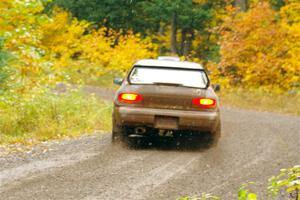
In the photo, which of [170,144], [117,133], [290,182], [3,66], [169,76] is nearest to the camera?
[290,182]

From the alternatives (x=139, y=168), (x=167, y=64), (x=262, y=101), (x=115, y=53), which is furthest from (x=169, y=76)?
(x=115, y=53)

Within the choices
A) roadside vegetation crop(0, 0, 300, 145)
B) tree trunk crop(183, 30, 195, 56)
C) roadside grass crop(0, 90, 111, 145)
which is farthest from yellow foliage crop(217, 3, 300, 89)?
tree trunk crop(183, 30, 195, 56)

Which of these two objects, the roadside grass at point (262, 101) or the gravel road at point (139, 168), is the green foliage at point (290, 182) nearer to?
the gravel road at point (139, 168)

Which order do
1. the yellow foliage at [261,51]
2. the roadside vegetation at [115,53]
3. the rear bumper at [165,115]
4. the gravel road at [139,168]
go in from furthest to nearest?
the yellow foliage at [261,51] < the roadside vegetation at [115,53] < the rear bumper at [165,115] < the gravel road at [139,168]

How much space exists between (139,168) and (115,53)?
73.9 ft

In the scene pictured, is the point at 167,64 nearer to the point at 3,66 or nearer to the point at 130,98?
the point at 130,98

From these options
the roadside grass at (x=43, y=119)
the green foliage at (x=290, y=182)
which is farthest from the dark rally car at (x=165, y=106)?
the green foliage at (x=290, y=182)

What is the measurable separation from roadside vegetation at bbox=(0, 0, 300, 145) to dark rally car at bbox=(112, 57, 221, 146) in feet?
7.41

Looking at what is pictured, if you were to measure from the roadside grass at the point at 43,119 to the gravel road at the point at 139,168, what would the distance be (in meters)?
0.72

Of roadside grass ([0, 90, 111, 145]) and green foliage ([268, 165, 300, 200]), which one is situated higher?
green foliage ([268, 165, 300, 200])

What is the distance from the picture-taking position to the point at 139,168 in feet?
28.8

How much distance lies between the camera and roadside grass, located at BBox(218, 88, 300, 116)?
2133 centimetres

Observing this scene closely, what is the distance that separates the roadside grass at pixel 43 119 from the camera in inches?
481

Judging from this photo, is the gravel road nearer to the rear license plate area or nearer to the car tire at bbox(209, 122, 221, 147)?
the car tire at bbox(209, 122, 221, 147)
